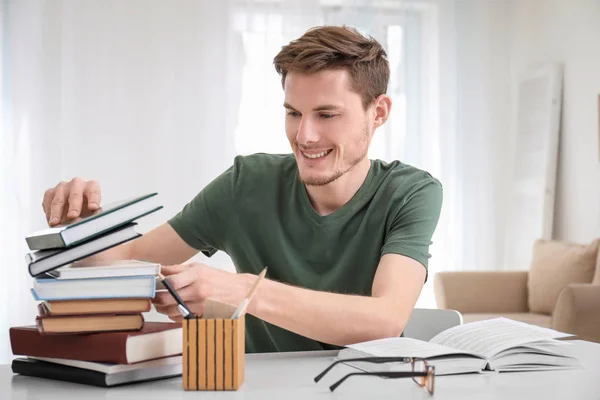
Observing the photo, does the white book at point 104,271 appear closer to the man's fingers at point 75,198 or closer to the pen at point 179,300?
the pen at point 179,300

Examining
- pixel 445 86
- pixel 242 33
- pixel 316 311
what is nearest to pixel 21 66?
pixel 242 33

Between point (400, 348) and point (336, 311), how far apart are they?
16 centimetres

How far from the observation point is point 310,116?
178 cm

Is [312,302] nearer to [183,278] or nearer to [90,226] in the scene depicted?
[183,278]

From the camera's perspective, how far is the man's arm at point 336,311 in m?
1.37

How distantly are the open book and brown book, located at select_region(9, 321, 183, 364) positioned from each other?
0.32 metres

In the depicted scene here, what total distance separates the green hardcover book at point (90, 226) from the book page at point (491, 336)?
0.59m

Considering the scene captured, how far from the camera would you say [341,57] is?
1807 millimetres

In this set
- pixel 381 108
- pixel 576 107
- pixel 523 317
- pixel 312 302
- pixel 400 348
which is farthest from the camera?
pixel 576 107

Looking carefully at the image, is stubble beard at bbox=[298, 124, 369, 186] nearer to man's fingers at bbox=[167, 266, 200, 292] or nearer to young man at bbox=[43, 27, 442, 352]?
young man at bbox=[43, 27, 442, 352]

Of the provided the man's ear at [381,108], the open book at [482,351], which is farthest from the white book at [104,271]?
the man's ear at [381,108]

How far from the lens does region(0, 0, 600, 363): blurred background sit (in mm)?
4801

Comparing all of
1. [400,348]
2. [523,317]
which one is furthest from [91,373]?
[523,317]

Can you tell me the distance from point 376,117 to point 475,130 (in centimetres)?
373
